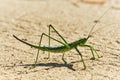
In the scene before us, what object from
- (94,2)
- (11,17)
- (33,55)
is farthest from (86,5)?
(33,55)

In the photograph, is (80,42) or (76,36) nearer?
(80,42)

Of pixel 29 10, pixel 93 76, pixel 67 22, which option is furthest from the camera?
pixel 29 10

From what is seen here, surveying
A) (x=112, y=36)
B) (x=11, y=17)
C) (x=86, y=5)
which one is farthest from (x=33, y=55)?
(x=86, y=5)

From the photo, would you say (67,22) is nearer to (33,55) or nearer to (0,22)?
(0,22)

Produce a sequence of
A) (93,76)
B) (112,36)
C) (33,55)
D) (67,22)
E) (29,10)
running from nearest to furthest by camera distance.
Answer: (93,76), (33,55), (112,36), (67,22), (29,10)

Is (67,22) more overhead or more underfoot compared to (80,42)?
more overhead

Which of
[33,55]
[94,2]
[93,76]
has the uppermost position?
[94,2]
